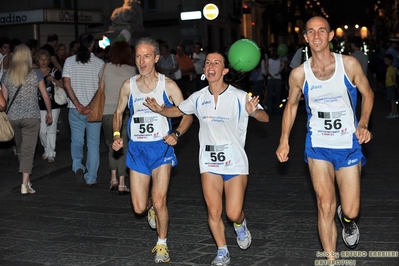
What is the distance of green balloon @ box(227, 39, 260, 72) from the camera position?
8375 mm

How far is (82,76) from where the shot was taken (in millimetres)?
11633

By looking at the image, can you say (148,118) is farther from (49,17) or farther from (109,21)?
(109,21)

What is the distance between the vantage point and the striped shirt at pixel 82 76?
38.1ft

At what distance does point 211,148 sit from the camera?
6.96m

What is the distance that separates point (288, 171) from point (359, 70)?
19.3 ft

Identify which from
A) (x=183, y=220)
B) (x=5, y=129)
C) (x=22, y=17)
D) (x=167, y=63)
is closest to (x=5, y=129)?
(x=5, y=129)

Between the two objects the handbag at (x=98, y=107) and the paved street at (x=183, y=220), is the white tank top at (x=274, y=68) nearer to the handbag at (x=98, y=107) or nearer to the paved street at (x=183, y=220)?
the paved street at (x=183, y=220)

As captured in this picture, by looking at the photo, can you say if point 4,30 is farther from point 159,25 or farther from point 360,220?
point 360,220

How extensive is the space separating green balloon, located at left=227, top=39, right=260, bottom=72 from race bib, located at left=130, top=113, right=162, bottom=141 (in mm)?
1254

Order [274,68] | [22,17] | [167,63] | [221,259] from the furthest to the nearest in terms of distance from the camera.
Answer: [22,17] → [274,68] → [167,63] → [221,259]

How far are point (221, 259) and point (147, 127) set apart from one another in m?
1.40

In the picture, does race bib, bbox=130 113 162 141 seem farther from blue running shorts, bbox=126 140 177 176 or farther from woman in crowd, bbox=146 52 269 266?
woman in crowd, bbox=146 52 269 266

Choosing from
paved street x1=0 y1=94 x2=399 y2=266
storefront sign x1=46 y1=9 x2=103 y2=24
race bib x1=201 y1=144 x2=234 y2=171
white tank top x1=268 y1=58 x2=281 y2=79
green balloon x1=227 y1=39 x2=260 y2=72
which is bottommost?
paved street x1=0 y1=94 x2=399 y2=266

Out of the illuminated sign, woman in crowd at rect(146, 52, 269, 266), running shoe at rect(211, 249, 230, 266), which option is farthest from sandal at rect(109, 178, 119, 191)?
the illuminated sign
